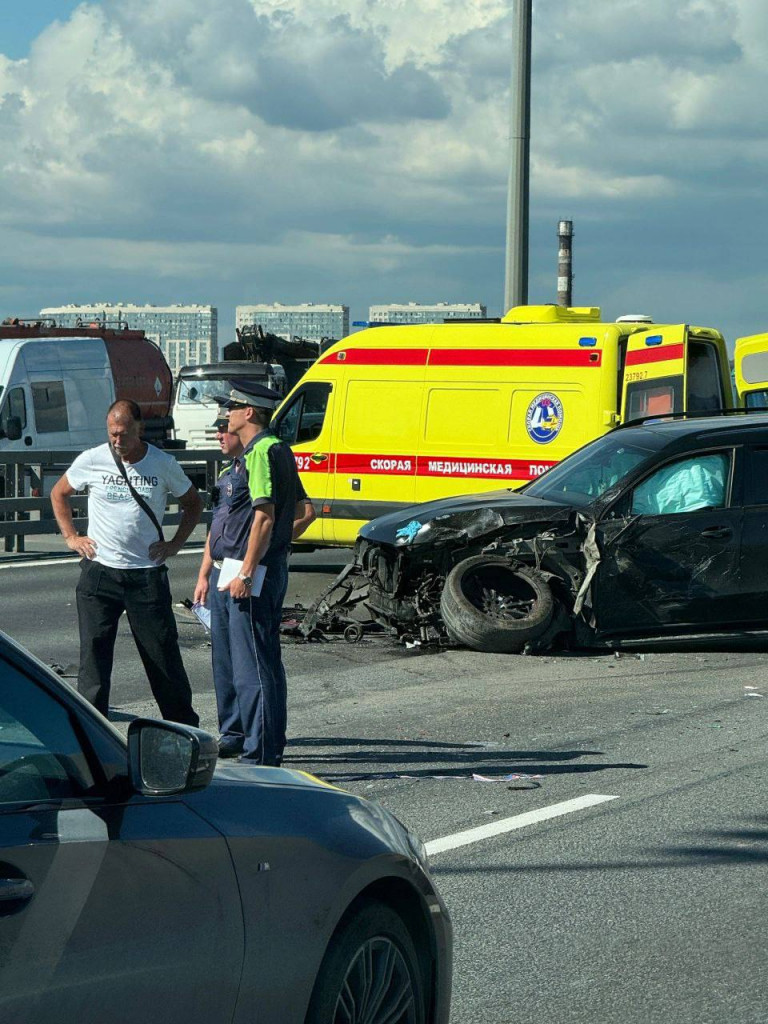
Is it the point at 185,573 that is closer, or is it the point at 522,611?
the point at 522,611

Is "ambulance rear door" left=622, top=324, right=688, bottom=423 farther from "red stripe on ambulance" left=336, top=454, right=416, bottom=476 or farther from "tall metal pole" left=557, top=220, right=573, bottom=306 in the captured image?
"tall metal pole" left=557, top=220, right=573, bottom=306

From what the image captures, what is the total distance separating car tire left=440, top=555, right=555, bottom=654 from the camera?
37.7 feet

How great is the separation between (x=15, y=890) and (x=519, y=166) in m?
18.4

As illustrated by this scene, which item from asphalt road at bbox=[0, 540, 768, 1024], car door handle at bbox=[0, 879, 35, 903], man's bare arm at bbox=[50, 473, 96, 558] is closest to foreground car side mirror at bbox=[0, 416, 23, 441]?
asphalt road at bbox=[0, 540, 768, 1024]

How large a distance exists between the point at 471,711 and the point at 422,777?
6.24 feet

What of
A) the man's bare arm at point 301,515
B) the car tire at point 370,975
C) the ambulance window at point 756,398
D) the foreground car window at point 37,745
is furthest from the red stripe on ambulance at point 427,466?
the foreground car window at point 37,745

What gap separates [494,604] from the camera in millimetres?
11734

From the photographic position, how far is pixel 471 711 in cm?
939

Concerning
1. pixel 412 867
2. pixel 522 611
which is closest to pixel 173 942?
pixel 412 867

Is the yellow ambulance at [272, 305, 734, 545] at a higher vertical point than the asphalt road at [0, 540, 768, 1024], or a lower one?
higher

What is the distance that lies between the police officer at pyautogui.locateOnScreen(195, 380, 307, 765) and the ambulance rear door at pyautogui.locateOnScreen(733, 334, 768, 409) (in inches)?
508

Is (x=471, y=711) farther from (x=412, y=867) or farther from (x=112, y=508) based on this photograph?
(x=412, y=867)

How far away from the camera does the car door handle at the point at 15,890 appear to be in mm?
2578

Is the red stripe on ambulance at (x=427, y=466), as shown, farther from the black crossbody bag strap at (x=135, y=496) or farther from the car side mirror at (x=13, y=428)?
the black crossbody bag strap at (x=135, y=496)
